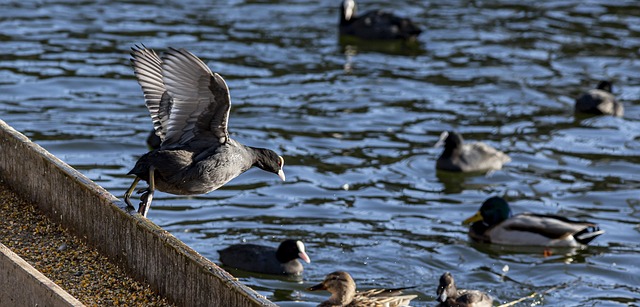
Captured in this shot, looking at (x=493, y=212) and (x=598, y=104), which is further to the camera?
(x=598, y=104)

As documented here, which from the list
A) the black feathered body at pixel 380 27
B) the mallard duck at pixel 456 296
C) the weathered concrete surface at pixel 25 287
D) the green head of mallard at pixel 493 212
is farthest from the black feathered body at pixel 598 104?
the weathered concrete surface at pixel 25 287

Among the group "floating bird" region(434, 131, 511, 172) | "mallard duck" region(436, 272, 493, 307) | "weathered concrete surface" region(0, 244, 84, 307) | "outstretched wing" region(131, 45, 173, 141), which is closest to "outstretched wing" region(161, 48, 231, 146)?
"outstretched wing" region(131, 45, 173, 141)

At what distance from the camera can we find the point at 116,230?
7.16 metres

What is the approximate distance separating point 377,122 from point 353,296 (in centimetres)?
701

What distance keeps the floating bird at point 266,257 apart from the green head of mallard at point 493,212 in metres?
2.22

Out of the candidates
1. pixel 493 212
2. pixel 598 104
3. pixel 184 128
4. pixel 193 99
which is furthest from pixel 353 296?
pixel 598 104

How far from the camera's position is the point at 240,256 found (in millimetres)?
10250

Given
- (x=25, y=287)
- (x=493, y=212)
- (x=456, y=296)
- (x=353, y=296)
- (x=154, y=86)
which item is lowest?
(x=493, y=212)

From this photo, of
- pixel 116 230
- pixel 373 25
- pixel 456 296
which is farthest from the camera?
pixel 373 25

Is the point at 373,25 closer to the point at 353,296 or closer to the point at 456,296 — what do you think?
the point at 456,296

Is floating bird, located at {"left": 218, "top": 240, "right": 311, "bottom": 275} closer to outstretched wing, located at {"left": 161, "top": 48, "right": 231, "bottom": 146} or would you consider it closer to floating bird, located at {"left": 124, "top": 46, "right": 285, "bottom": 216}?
floating bird, located at {"left": 124, "top": 46, "right": 285, "bottom": 216}

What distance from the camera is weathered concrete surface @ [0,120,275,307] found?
6363mm

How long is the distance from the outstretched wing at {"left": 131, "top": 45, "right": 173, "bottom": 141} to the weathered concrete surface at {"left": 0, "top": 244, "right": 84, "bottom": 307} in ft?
4.92

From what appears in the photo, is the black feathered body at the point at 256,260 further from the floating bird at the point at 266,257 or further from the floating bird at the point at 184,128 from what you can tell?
the floating bird at the point at 184,128
